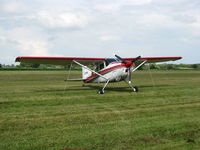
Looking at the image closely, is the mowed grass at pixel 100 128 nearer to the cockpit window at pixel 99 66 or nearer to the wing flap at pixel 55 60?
the wing flap at pixel 55 60

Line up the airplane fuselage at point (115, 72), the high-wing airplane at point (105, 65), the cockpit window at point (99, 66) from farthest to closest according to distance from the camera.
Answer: the cockpit window at point (99, 66) < the airplane fuselage at point (115, 72) < the high-wing airplane at point (105, 65)

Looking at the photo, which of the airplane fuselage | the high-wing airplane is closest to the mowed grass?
the high-wing airplane

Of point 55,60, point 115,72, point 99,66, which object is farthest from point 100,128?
point 99,66

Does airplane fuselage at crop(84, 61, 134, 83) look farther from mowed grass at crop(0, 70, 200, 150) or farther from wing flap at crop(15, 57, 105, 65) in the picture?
mowed grass at crop(0, 70, 200, 150)

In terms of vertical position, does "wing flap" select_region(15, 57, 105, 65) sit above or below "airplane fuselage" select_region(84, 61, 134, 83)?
above

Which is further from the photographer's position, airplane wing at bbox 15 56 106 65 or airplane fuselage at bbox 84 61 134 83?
airplane fuselage at bbox 84 61 134 83

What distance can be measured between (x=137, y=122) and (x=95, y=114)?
5.50 ft

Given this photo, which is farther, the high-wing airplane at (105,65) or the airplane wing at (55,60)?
the high-wing airplane at (105,65)

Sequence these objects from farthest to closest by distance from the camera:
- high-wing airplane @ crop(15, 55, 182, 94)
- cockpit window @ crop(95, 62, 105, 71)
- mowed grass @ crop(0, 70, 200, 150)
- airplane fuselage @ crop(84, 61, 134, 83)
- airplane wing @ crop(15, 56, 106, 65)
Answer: cockpit window @ crop(95, 62, 105, 71) → airplane fuselage @ crop(84, 61, 134, 83) → high-wing airplane @ crop(15, 55, 182, 94) → airplane wing @ crop(15, 56, 106, 65) → mowed grass @ crop(0, 70, 200, 150)

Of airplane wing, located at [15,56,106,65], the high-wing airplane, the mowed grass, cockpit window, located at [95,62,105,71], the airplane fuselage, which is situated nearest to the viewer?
the mowed grass

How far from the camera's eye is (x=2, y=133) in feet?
18.2

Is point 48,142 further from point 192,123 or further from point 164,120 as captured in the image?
point 192,123

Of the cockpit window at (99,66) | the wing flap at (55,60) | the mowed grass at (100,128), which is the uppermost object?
the wing flap at (55,60)

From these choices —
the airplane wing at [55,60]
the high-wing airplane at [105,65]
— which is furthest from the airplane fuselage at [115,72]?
the airplane wing at [55,60]
